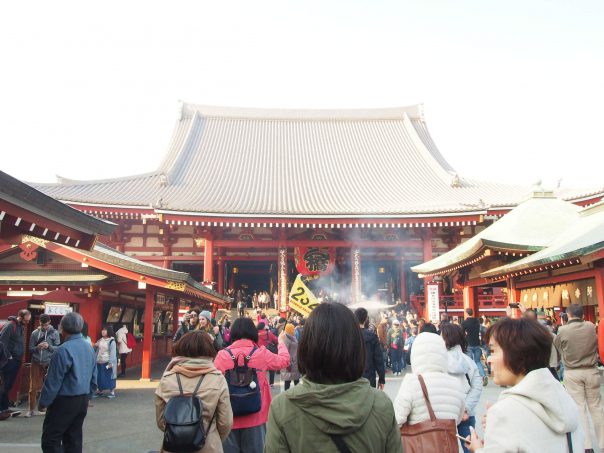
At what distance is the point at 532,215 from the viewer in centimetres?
1339

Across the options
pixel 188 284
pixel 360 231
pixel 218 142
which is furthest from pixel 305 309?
pixel 218 142

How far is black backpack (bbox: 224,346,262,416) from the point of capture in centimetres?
434

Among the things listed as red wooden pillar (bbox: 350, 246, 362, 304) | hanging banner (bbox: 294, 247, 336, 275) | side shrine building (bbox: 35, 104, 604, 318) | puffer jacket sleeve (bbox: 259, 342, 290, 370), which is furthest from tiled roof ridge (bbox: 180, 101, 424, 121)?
puffer jacket sleeve (bbox: 259, 342, 290, 370)

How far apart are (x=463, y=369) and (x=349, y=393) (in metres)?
2.97

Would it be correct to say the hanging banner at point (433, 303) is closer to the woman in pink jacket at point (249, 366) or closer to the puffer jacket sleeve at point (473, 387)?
the puffer jacket sleeve at point (473, 387)

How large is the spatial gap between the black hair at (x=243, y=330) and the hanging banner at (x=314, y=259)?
→ 17421mm

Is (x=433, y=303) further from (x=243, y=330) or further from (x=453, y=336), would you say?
(x=243, y=330)

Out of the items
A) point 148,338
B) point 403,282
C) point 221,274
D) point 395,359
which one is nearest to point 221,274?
point 221,274

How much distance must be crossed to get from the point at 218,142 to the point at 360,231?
37.2 ft

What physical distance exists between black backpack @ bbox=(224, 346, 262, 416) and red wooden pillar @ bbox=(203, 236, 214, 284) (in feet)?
52.0

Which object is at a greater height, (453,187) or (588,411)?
(453,187)

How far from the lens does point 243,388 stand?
14.4ft

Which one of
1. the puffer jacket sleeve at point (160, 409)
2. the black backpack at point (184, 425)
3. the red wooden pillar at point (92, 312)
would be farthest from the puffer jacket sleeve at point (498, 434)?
the red wooden pillar at point (92, 312)

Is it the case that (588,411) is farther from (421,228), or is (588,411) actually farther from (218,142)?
(218,142)
